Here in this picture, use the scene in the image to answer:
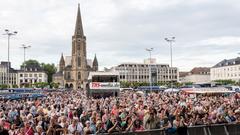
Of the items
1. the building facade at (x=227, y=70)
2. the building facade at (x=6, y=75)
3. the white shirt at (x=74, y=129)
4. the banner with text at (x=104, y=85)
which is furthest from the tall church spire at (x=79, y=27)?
the white shirt at (x=74, y=129)

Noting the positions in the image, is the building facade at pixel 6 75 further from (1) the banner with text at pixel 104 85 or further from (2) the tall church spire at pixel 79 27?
(1) the banner with text at pixel 104 85

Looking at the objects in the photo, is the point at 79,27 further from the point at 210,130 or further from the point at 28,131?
the point at 28,131

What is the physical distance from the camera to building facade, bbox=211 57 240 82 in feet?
546

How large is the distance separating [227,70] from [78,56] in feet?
207

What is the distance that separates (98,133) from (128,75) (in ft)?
611

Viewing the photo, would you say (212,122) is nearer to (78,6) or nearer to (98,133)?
(98,133)

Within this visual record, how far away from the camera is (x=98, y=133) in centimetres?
1279

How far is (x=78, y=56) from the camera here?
6727 inches

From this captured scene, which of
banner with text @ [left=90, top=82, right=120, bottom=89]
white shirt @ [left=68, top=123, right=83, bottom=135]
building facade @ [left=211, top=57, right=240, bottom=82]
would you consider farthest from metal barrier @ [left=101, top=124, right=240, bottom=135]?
building facade @ [left=211, top=57, right=240, bottom=82]

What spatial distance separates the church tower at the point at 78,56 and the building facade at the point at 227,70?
58.9 metres

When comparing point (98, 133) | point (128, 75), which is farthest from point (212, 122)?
point (128, 75)

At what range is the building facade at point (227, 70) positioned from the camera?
16638 centimetres

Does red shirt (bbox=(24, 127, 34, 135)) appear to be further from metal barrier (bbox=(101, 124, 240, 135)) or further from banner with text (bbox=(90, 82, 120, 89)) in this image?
banner with text (bbox=(90, 82, 120, 89))

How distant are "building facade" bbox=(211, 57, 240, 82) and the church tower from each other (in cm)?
5886
